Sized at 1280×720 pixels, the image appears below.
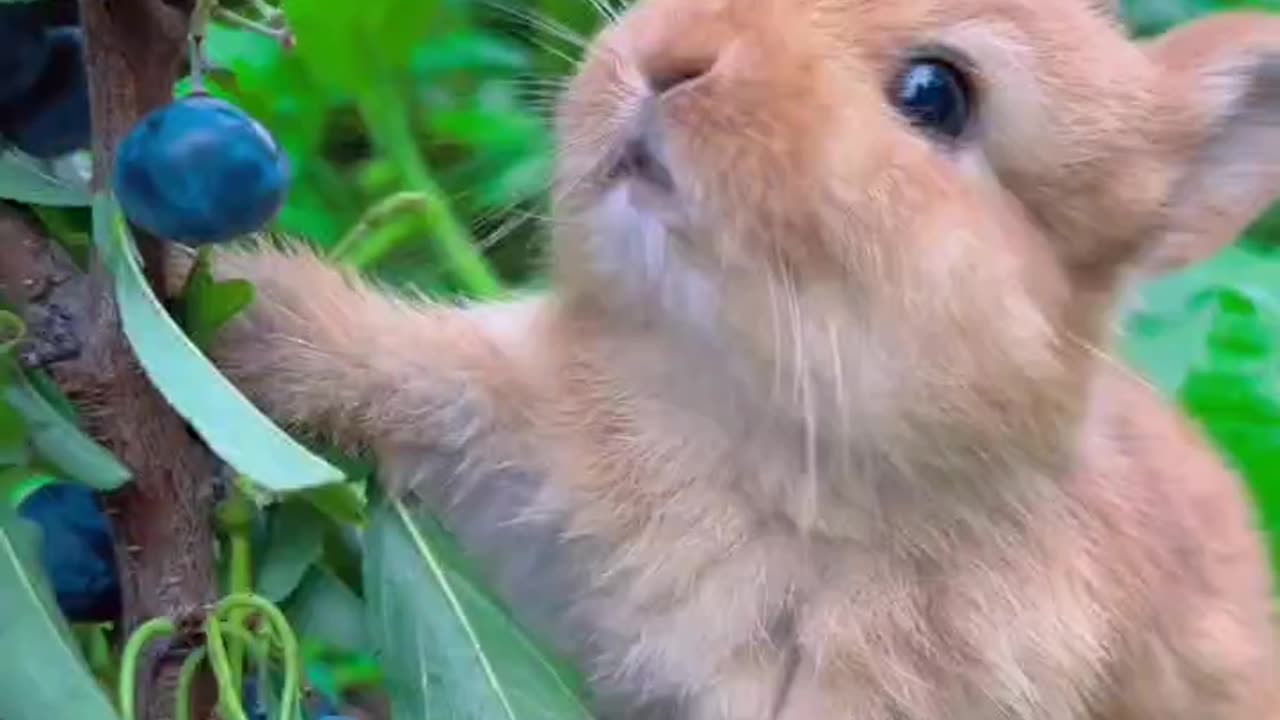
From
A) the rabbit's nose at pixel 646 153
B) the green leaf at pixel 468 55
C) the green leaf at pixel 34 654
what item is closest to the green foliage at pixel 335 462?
the green leaf at pixel 34 654

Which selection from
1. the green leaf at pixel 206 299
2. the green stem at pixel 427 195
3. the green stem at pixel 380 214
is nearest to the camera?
the green leaf at pixel 206 299

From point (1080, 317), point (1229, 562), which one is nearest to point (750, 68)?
point (1080, 317)

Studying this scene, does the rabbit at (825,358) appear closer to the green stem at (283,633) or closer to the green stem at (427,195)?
the green stem at (427,195)

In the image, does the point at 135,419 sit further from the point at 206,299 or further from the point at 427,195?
the point at 427,195

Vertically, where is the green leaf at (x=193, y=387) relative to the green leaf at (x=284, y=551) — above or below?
above

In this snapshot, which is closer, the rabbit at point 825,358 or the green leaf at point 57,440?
the green leaf at point 57,440

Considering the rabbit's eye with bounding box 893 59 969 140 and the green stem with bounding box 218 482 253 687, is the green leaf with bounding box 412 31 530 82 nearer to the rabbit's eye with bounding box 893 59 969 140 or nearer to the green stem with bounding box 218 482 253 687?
the rabbit's eye with bounding box 893 59 969 140
